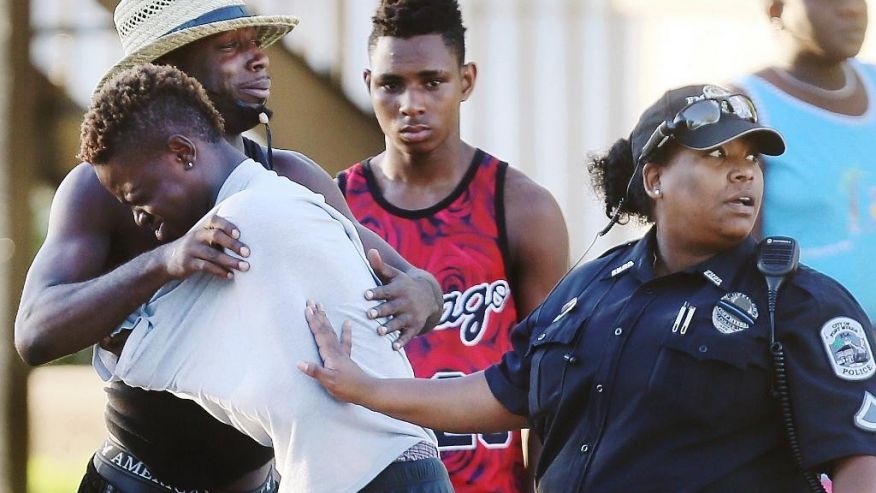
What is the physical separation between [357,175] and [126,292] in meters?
1.67

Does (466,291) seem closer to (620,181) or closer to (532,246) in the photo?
(532,246)

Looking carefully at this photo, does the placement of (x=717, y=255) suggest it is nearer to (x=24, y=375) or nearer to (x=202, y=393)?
(x=202, y=393)

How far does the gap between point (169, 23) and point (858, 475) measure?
1889mm

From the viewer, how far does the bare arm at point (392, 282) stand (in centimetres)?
306

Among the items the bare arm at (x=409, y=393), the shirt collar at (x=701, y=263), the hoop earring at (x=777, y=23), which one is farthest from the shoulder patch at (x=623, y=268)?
the hoop earring at (x=777, y=23)

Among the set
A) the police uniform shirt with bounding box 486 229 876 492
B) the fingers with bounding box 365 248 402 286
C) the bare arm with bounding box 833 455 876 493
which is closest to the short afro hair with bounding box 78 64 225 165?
the fingers with bounding box 365 248 402 286

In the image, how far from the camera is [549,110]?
645 centimetres

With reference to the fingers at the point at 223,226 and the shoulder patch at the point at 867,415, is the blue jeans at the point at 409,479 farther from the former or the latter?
the shoulder patch at the point at 867,415

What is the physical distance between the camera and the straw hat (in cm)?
363

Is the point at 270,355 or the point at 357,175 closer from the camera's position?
the point at 270,355

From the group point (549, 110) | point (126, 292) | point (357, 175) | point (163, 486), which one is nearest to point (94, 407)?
point (549, 110)

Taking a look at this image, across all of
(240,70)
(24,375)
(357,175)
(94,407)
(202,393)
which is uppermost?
(240,70)

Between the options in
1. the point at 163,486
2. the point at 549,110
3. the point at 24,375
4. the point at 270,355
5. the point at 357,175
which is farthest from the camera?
the point at 24,375

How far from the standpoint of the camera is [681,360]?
2.96m
